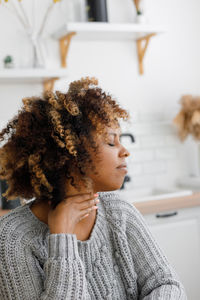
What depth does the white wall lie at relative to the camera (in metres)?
3.16

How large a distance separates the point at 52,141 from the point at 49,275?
0.32 m

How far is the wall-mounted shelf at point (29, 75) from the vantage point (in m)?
2.74

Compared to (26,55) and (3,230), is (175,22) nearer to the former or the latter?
(26,55)

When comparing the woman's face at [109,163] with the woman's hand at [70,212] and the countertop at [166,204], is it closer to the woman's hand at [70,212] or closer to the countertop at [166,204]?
the woman's hand at [70,212]

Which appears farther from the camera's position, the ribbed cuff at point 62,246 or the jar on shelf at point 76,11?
the jar on shelf at point 76,11

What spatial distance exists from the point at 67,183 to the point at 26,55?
1959 mm

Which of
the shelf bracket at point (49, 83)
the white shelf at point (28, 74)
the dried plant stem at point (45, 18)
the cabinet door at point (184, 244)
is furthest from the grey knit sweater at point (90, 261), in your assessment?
the dried plant stem at point (45, 18)

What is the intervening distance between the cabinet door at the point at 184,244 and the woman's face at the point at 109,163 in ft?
4.93

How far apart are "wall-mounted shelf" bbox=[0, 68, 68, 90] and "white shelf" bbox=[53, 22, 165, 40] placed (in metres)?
0.29

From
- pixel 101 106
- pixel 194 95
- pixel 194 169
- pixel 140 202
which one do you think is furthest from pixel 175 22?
pixel 101 106

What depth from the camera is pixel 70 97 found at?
1200mm

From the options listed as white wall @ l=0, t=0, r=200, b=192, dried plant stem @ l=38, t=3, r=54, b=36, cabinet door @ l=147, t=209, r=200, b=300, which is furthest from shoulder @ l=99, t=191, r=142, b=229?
dried plant stem @ l=38, t=3, r=54, b=36

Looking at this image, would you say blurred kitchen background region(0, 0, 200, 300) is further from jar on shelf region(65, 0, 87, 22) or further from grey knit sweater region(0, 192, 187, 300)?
grey knit sweater region(0, 192, 187, 300)

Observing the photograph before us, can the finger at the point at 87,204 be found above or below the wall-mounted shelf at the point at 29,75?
below
